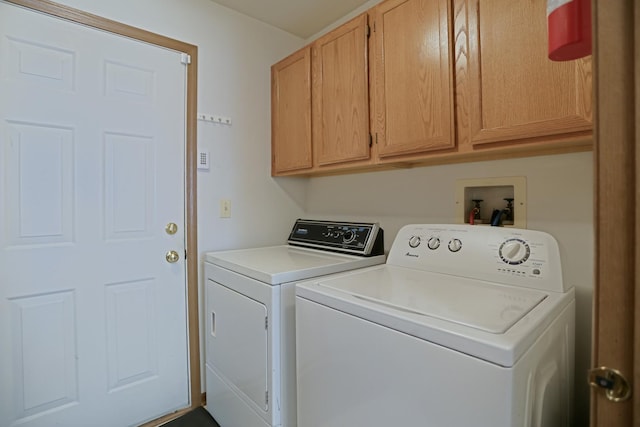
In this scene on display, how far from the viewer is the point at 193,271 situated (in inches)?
75.7

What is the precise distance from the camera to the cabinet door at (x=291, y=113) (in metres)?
1.96

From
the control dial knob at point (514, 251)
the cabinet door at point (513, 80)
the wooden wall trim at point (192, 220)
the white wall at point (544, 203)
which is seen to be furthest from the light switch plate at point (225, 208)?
the control dial knob at point (514, 251)

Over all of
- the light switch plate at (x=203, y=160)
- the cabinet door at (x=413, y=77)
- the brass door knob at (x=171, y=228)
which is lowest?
the brass door knob at (x=171, y=228)

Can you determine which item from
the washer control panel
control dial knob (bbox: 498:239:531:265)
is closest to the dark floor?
the washer control panel

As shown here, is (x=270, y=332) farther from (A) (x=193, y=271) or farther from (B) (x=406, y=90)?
(B) (x=406, y=90)

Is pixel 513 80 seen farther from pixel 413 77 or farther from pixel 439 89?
pixel 413 77

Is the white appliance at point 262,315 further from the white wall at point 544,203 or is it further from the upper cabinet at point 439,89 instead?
the upper cabinet at point 439,89

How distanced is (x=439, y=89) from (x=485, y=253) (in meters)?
0.67

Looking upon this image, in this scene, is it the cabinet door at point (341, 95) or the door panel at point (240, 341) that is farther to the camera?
the cabinet door at point (341, 95)

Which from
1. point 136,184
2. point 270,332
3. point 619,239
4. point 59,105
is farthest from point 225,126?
point 619,239

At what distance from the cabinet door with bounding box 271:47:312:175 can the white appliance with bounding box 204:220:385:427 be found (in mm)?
454

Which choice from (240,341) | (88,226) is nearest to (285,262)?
(240,341)

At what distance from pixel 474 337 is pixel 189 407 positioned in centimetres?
185

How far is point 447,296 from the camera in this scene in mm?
997
